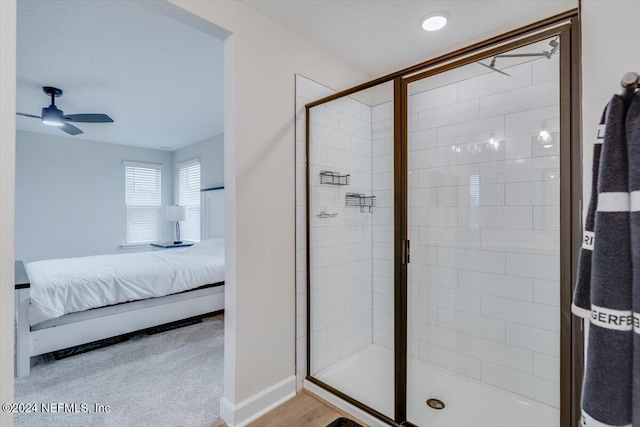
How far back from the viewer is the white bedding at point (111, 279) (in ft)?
8.63

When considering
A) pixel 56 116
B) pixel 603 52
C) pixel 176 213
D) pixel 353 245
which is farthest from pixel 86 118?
pixel 603 52

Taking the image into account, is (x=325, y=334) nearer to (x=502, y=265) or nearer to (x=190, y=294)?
(x=502, y=265)

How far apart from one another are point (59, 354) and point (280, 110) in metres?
2.90

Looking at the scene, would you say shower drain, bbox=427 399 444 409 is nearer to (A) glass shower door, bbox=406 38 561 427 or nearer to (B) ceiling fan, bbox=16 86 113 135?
(A) glass shower door, bbox=406 38 561 427

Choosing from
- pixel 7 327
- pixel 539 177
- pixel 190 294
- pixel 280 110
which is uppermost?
pixel 280 110

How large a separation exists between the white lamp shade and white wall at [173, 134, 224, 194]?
629 mm

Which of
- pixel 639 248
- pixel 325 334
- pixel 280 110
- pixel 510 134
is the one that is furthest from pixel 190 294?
pixel 639 248

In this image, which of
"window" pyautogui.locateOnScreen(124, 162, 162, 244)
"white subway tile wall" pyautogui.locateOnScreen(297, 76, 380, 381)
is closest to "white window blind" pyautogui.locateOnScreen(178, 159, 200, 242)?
"window" pyautogui.locateOnScreen(124, 162, 162, 244)

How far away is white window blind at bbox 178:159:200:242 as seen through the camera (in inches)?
222

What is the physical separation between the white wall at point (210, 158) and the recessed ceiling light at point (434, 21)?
12.2ft

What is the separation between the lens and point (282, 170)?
2.07 metres

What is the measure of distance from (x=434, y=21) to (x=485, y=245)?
1558 mm

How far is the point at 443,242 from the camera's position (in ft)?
7.79

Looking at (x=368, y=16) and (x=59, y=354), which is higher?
(x=368, y=16)
